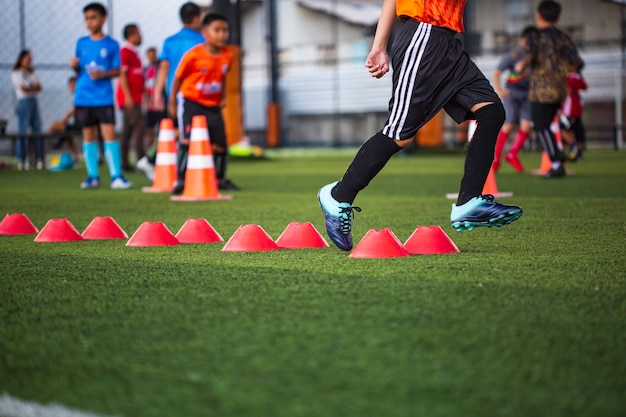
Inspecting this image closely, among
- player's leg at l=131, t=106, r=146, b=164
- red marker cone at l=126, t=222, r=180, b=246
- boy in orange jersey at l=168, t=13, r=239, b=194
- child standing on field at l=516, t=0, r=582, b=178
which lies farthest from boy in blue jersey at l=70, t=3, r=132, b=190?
red marker cone at l=126, t=222, r=180, b=246

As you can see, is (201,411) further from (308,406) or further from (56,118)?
(56,118)

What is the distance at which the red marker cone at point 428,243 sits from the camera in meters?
4.86

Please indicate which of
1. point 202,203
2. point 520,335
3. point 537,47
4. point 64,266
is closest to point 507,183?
point 537,47

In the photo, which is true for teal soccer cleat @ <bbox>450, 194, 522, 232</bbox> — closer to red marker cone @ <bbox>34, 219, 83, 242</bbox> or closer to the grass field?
the grass field

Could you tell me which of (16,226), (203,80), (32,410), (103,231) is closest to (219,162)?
(203,80)

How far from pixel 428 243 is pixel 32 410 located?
Answer: 286cm

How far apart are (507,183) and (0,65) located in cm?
1526

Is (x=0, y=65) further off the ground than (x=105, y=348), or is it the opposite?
(x=0, y=65)

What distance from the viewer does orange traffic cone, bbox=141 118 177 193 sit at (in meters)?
10.7

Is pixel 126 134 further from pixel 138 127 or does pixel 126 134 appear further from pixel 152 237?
pixel 152 237

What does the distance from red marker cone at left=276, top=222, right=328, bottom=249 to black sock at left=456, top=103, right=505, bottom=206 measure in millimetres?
783

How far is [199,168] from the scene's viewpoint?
9.27m

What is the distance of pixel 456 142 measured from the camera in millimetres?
27125

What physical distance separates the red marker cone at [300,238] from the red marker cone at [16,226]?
6.27ft
